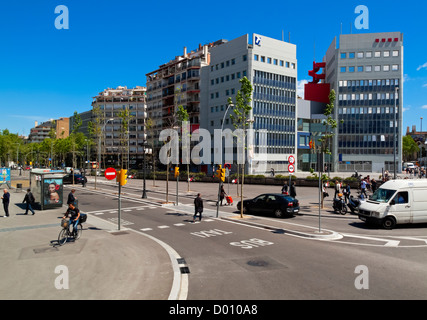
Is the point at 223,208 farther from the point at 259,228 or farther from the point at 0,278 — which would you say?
the point at 0,278

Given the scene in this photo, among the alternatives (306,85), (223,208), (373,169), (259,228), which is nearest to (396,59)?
(306,85)

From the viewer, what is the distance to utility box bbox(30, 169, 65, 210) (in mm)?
22031

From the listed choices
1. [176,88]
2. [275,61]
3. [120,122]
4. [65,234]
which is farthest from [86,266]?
[120,122]

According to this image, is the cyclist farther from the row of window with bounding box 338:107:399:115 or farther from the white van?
the row of window with bounding box 338:107:399:115

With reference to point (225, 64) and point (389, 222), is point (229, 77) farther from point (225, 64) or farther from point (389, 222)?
point (389, 222)

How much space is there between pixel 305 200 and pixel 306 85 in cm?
6850

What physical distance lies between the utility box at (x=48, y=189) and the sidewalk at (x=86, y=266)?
646cm

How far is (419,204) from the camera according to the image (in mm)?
15898

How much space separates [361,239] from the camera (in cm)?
1366

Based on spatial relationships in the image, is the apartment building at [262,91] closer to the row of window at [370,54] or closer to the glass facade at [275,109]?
the glass facade at [275,109]

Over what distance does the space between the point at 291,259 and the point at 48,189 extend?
18.3 m

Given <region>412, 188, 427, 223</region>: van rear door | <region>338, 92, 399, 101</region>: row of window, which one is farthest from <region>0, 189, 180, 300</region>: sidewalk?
<region>338, 92, 399, 101</region>: row of window

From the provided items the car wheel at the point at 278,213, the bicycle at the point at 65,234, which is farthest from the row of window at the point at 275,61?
the bicycle at the point at 65,234
